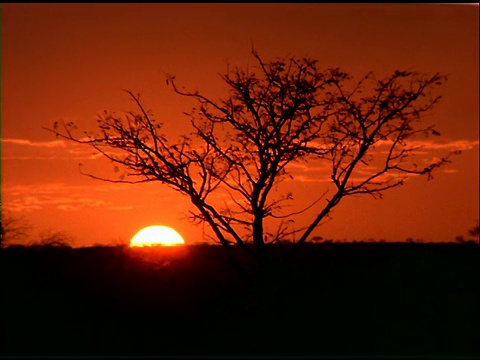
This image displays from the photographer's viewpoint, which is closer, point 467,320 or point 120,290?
point 467,320

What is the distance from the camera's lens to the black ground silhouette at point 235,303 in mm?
24766

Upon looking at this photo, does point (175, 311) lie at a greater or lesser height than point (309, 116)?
lesser

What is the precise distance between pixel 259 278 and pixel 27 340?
5517mm

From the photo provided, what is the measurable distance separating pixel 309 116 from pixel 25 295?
8646mm

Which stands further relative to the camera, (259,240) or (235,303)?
(235,303)

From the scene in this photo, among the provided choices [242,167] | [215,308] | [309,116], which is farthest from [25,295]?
[309,116]

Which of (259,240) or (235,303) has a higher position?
(259,240)

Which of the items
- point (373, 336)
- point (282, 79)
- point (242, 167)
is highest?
point (282, 79)

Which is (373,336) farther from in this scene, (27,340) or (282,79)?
(27,340)

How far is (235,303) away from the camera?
26703 millimetres

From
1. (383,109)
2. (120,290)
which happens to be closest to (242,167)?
(383,109)

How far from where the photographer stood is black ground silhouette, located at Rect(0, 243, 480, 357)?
81.3 feet

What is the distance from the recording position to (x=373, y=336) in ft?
82.6

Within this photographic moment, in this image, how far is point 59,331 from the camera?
2580 centimetres
